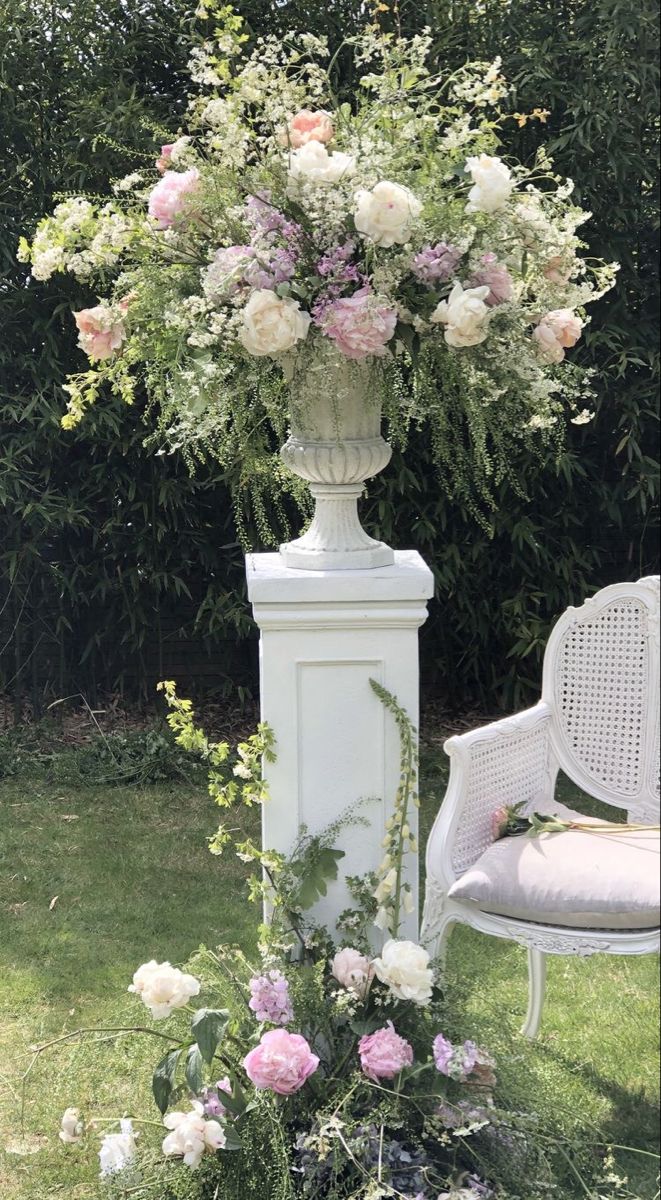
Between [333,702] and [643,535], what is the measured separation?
103 inches

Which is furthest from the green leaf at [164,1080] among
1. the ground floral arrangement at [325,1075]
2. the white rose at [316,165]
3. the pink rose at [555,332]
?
the white rose at [316,165]

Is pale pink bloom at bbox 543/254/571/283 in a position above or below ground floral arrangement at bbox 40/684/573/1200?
above

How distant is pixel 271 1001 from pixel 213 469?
2539mm

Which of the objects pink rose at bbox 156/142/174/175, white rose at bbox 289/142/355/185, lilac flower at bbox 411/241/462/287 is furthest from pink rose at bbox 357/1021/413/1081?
pink rose at bbox 156/142/174/175

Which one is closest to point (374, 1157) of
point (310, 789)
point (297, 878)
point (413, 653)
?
point (297, 878)

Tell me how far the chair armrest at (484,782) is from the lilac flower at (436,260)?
0.75m

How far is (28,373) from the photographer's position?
4316 millimetres

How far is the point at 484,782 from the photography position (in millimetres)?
2320

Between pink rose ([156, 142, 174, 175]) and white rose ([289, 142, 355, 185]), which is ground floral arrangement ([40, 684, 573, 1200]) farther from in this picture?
pink rose ([156, 142, 174, 175])

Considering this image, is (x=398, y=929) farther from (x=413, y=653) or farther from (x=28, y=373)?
(x=28, y=373)

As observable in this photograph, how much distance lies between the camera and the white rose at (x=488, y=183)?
185cm

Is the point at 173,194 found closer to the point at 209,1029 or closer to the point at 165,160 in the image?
the point at 165,160

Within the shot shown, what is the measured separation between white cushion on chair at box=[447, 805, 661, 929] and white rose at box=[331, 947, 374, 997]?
0.65 feet

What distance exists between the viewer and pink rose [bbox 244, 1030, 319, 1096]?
76.0 inches
